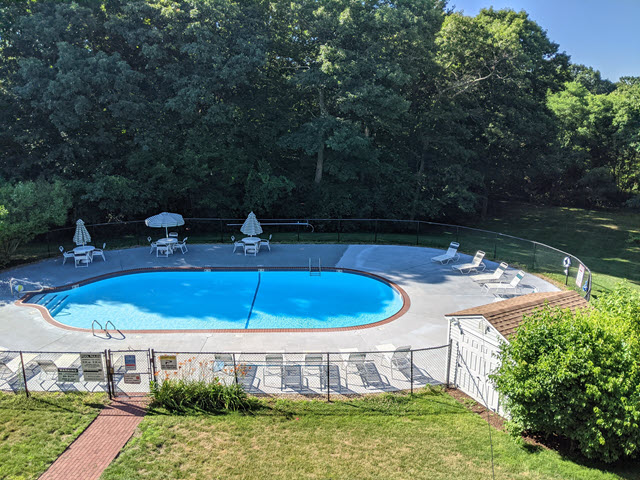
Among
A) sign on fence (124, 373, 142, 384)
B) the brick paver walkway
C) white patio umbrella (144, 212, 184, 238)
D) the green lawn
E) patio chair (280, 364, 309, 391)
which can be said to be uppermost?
white patio umbrella (144, 212, 184, 238)

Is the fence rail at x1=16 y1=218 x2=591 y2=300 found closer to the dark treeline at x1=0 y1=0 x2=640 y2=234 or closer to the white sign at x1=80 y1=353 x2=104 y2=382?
the dark treeline at x1=0 y1=0 x2=640 y2=234

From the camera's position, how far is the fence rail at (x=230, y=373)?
9.73 meters

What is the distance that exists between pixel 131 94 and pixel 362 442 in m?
22.2

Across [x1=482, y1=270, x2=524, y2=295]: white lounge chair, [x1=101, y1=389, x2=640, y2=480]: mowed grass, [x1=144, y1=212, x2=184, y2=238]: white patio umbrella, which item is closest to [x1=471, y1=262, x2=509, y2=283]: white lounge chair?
[x1=482, y1=270, x2=524, y2=295]: white lounge chair

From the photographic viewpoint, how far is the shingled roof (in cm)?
968

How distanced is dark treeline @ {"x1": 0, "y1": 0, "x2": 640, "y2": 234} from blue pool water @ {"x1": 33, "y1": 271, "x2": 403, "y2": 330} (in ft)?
17.3

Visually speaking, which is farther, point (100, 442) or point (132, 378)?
point (132, 378)

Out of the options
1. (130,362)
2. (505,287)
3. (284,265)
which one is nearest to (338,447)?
(130,362)

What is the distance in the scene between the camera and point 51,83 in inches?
866

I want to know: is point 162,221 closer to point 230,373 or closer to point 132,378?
point 132,378

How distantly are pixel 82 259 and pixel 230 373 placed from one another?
12907mm

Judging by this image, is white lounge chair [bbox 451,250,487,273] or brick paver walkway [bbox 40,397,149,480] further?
white lounge chair [bbox 451,250,487,273]

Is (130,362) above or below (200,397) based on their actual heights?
above

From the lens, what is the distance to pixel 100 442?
8.27 m
